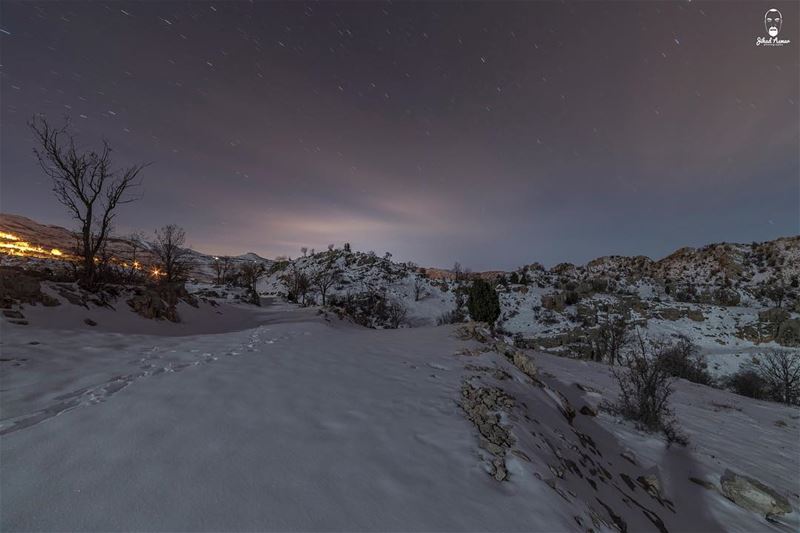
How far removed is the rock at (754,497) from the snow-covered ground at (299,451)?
0.66ft

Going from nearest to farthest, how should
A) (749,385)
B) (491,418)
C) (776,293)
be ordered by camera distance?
(491,418) → (749,385) → (776,293)

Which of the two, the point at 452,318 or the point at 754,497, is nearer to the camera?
the point at 754,497

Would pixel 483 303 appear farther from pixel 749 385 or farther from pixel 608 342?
pixel 749 385

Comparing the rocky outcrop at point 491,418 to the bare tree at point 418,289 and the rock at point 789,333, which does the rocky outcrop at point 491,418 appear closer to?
the rock at point 789,333

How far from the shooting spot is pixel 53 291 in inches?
422

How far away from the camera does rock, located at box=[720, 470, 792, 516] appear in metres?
5.88

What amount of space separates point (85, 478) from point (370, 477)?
7.98 ft

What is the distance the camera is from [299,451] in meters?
3.34

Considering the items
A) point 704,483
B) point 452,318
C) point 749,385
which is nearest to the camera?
point 704,483

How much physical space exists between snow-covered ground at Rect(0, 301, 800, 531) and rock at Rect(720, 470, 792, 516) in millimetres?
201

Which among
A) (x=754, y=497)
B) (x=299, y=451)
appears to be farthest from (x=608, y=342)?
(x=299, y=451)

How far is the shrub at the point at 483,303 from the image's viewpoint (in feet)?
95.1

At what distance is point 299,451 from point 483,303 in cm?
2729

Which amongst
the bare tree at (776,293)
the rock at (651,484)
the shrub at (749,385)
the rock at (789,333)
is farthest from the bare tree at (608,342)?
the bare tree at (776,293)
